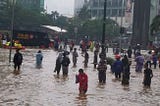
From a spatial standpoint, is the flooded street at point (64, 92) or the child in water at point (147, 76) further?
the child in water at point (147, 76)

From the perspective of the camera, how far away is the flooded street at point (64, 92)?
18.9 metres

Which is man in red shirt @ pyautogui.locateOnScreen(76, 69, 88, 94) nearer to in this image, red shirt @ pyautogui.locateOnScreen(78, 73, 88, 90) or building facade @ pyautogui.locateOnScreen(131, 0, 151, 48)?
red shirt @ pyautogui.locateOnScreen(78, 73, 88, 90)

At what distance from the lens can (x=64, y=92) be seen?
71.1 ft

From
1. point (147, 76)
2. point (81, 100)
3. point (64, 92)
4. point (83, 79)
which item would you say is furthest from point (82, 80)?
point (147, 76)

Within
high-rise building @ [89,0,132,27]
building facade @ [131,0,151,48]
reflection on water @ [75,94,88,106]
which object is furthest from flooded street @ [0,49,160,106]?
high-rise building @ [89,0,132,27]

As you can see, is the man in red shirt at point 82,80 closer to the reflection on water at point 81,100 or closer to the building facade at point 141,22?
the reflection on water at point 81,100

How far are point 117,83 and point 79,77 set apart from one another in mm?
6381

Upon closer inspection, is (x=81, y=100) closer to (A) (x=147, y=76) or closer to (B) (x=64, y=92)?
(B) (x=64, y=92)

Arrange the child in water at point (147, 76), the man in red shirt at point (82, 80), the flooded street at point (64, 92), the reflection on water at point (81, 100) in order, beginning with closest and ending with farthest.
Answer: the reflection on water at point (81, 100)
the flooded street at point (64, 92)
the man in red shirt at point (82, 80)
the child in water at point (147, 76)

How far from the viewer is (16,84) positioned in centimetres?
2348

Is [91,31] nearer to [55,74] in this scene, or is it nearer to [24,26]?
[24,26]

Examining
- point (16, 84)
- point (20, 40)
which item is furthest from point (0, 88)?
point (20, 40)

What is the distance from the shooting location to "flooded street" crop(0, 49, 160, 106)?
62.0 feet

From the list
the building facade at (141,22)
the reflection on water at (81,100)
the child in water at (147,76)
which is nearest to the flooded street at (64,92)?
the reflection on water at (81,100)
